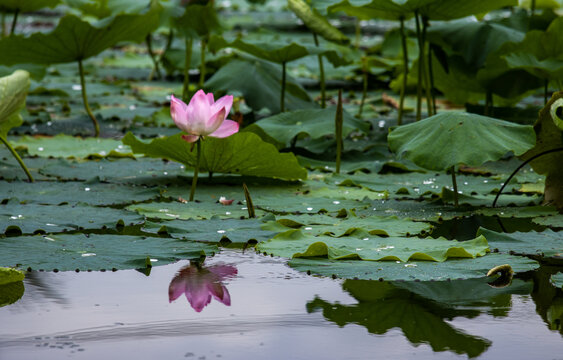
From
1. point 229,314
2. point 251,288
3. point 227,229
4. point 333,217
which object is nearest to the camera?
point 229,314

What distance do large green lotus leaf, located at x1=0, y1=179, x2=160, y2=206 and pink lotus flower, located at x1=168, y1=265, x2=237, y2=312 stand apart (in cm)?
73

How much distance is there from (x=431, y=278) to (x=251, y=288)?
32 cm

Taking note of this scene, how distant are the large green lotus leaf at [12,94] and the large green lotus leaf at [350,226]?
3.04 ft

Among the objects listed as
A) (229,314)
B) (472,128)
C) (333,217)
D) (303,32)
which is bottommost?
(229,314)

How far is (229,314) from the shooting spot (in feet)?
4.52

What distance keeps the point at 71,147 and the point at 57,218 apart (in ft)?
4.27

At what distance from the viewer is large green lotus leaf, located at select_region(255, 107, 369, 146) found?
2.88 meters

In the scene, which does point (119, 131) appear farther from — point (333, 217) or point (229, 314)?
point (229, 314)

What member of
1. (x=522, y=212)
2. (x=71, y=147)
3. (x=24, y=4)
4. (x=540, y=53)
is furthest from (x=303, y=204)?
(x=24, y=4)

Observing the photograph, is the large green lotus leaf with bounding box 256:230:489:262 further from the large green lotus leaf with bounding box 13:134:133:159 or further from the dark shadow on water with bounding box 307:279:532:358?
the large green lotus leaf with bounding box 13:134:133:159

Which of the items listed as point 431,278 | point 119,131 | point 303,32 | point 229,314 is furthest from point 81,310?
point 303,32

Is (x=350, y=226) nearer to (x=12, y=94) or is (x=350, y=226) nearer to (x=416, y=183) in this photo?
(x=416, y=183)

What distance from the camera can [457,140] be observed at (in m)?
2.09

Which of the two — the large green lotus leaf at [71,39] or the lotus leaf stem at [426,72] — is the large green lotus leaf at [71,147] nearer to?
the large green lotus leaf at [71,39]
